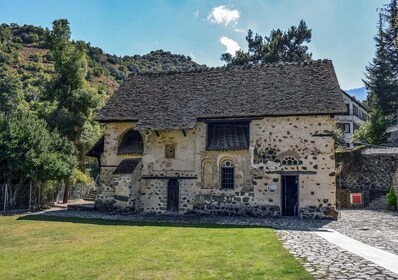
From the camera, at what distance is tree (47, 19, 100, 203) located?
28.7 m

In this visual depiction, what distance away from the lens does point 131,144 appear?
23859 millimetres

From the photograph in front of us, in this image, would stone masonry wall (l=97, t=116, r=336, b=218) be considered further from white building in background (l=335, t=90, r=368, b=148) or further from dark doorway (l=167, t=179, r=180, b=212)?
white building in background (l=335, t=90, r=368, b=148)

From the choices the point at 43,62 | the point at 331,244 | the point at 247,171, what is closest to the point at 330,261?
the point at 331,244

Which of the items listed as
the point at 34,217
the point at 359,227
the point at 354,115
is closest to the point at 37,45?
the point at 354,115

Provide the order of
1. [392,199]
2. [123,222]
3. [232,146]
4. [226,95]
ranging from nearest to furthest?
[123,222], [232,146], [226,95], [392,199]

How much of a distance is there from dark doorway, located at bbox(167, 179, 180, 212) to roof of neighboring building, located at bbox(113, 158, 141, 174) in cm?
252

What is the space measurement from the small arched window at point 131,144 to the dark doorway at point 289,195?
9.36m

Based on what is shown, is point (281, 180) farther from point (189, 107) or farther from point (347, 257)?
point (347, 257)

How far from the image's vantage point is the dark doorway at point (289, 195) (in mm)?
20812

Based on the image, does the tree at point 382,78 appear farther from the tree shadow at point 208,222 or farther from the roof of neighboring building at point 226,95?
the tree shadow at point 208,222

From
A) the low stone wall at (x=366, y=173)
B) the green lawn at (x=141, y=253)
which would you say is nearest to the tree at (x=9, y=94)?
the green lawn at (x=141, y=253)

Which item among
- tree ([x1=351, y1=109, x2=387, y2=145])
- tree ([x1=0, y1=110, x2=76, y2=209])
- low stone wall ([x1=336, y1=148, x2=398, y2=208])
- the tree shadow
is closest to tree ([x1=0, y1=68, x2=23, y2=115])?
tree ([x1=0, y1=110, x2=76, y2=209])

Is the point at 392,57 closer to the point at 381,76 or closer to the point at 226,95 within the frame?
the point at 381,76

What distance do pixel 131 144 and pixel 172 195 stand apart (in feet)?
15.2
